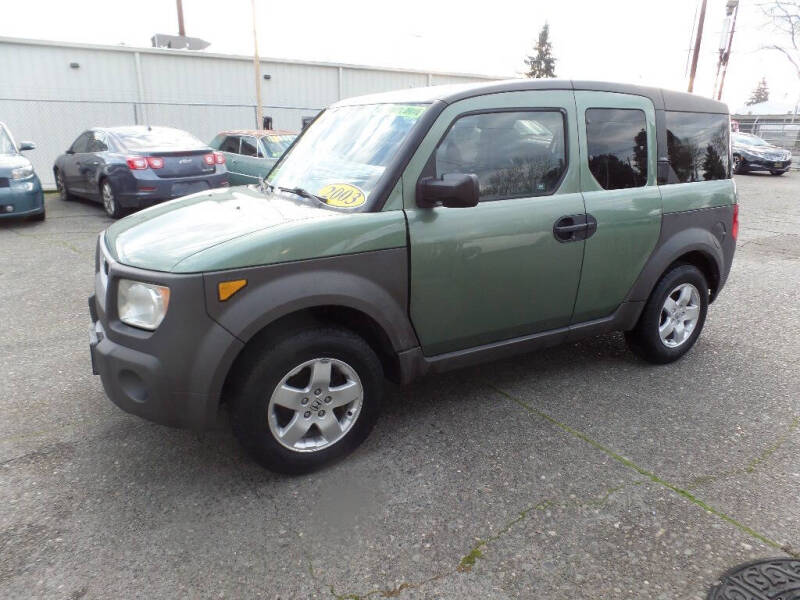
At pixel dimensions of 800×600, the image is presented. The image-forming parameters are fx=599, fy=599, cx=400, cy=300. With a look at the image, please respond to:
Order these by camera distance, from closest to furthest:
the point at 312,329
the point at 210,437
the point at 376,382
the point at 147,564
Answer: the point at 147,564, the point at 312,329, the point at 376,382, the point at 210,437

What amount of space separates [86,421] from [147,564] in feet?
4.40

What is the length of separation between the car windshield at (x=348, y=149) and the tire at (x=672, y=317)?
2.09m

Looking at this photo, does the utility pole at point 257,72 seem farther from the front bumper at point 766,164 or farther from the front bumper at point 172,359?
the front bumper at point 766,164

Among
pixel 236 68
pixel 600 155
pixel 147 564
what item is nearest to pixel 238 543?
pixel 147 564

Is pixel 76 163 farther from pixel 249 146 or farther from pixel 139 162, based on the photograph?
pixel 249 146

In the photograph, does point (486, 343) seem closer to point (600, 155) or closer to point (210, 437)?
point (600, 155)

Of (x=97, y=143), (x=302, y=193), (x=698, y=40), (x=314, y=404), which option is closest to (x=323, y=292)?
(x=314, y=404)

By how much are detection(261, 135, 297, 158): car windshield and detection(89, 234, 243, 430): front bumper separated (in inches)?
332

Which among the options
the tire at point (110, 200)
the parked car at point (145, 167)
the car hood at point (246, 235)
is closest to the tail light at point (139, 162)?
the parked car at point (145, 167)

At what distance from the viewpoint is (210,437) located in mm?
3223

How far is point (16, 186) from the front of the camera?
8.77m

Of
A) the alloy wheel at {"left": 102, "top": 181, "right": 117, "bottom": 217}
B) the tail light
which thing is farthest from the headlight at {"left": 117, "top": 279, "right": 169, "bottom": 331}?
the alloy wheel at {"left": 102, "top": 181, "right": 117, "bottom": 217}

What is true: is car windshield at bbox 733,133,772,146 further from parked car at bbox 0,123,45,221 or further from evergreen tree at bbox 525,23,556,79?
evergreen tree at bbox 525,23,556,79

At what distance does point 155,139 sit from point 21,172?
2.01 m
